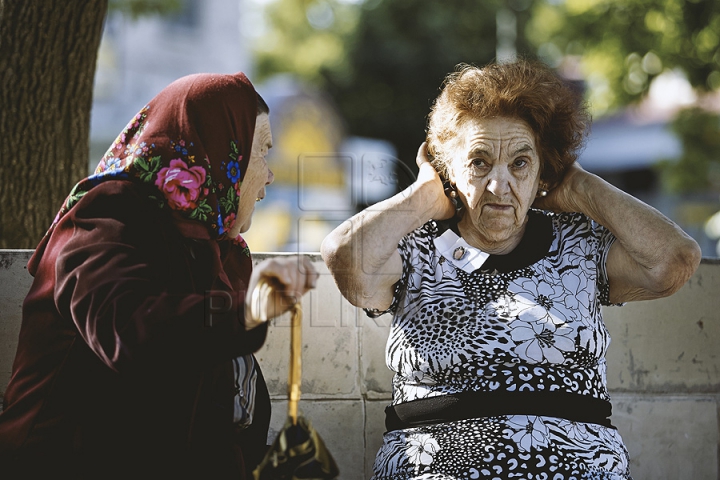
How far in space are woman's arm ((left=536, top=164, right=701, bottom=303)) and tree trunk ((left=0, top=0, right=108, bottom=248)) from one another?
7.49 ft

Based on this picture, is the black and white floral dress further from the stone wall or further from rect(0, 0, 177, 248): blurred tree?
rect(0, 0, 177, 248): blurred tree

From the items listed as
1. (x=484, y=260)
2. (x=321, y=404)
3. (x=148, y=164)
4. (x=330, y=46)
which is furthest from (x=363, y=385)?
(x=330, y=46)

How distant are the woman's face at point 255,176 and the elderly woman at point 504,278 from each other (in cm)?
39

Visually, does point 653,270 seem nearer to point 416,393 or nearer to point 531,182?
point 531,182

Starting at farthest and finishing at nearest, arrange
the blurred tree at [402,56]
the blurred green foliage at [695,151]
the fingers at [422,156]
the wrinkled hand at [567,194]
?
the blurred tree at [402,56]
the blurred green foliage at [695,151]
the fingers at [422,156]
the wrinkled hand at [567,194]

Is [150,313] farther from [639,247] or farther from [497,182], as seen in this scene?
[639,247]

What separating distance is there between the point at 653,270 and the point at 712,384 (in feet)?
3.06

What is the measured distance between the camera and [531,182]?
3021mm

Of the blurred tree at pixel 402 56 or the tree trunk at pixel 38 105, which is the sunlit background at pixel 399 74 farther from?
the tree trunk at pixel 38 105

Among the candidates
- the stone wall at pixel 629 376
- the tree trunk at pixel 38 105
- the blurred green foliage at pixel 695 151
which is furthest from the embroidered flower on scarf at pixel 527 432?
the blurred green foliage at pixel 695 151

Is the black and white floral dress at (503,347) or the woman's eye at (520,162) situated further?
the woman's eye at (520,162)

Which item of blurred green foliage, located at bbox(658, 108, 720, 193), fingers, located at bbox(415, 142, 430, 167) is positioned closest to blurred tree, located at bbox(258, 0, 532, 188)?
blurred green foliage, located at bbox(658, 108, 720, 193)

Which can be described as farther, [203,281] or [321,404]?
[321,404]

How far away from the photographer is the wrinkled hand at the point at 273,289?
73.4 inches
